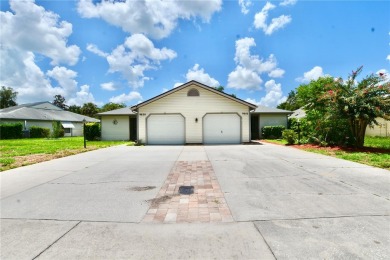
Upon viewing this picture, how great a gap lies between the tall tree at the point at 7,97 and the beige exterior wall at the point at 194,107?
6286 centimetres

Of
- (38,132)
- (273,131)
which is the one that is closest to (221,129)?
(273,131)

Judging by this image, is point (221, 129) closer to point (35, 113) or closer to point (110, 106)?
point (35, 113)

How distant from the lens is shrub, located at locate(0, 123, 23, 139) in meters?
25.2

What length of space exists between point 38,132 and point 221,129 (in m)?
24.2

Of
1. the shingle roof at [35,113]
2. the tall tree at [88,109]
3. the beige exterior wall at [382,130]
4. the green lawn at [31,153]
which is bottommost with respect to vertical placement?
the green lawn at [31,153]

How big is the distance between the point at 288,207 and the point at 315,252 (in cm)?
140

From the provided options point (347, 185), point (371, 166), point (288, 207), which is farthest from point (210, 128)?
point (288, 207)

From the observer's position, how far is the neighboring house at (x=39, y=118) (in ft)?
94.5

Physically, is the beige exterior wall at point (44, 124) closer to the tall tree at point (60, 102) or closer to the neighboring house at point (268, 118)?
the neighboring house at point (268, 118)

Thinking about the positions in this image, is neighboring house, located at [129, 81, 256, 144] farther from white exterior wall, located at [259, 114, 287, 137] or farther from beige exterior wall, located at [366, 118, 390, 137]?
beige exterior wall, located at [366, 118, 390, 137]

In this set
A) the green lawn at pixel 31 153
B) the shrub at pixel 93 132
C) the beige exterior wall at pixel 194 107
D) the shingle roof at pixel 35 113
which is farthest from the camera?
the shingle roof at pixel 35 113

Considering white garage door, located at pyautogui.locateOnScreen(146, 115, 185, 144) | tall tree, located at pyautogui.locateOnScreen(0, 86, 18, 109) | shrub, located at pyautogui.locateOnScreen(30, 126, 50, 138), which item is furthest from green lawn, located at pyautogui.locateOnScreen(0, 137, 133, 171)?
tall tree, located at pyautogui.locateOnScreen(0, 86, 18, 109)

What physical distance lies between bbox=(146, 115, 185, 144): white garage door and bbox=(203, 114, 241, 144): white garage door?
6.16ft

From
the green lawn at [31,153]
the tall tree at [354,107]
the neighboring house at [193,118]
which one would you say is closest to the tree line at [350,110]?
the tall tree at [354,107]
